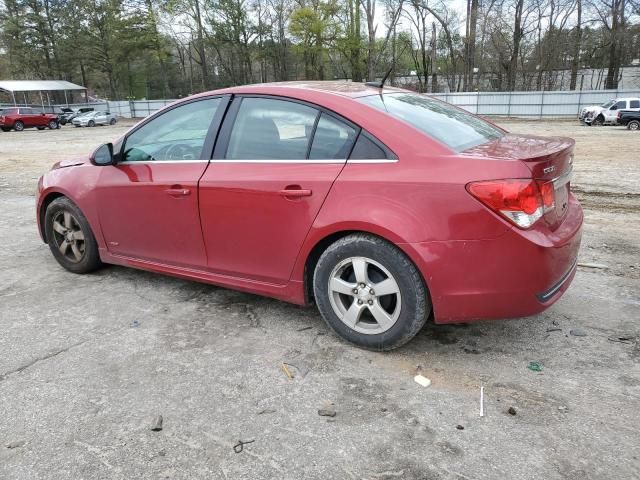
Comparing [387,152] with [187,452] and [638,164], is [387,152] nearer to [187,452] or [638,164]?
[187,452]

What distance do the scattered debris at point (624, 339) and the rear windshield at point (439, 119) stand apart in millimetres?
1476

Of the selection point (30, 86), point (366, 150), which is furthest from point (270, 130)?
point (30, 86)

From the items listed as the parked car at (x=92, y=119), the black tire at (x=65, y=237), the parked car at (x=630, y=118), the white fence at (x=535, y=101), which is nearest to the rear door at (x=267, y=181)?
the black tire at (x=65, y=237)

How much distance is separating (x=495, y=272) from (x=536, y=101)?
35750 millimetres

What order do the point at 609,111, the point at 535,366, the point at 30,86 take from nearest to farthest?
1. the point at 535,366
2. the point at 609,111
3. the point at 30,86

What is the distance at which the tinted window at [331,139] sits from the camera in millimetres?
3188

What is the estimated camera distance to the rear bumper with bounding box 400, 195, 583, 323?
276 centimetres

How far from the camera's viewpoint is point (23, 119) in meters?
34.6

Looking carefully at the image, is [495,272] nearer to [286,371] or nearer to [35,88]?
[286,371]

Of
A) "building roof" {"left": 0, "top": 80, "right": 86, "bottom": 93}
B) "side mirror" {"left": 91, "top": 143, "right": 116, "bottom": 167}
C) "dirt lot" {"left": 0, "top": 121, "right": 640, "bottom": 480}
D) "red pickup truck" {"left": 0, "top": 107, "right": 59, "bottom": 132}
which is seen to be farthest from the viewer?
"building roof" {"left": 0, "top": 80, "right": 86, "bottom": 93}

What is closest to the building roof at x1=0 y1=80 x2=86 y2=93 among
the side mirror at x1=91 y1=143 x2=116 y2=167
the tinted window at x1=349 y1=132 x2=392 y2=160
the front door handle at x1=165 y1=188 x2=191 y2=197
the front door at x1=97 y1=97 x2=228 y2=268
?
the side mirror at x1=91 y1=143 x2=116 y2=167

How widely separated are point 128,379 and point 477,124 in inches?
112

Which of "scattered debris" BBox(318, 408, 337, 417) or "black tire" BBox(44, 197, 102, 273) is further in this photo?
"black tire" BBox(44, 197, 102, 273)

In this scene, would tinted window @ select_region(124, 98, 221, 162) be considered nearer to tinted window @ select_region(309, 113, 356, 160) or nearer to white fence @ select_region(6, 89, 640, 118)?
tinted window @ select_region(309, 113, 356, 160)
